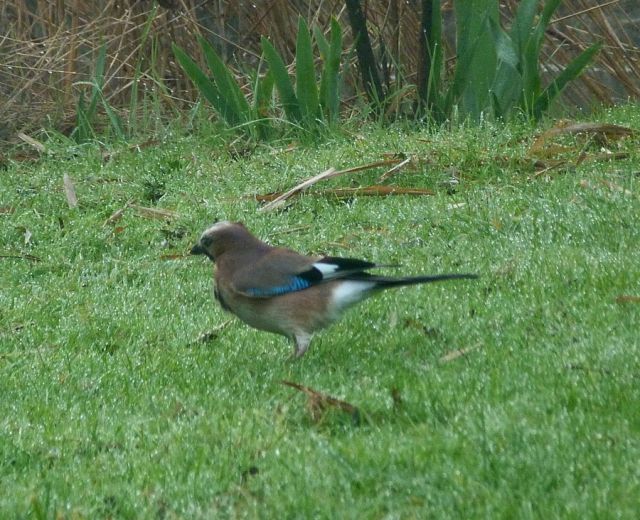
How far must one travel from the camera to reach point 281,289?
509cm

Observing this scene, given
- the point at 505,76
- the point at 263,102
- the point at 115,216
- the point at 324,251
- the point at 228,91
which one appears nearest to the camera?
the point at 324,251

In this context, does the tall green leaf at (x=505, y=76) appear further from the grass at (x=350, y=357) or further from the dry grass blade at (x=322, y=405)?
the dry grass blade at (x=322, y=405)

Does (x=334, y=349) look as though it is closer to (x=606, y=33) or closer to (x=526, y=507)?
(x=526, y=507)

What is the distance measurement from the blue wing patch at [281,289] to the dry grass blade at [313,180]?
2648 millimetres

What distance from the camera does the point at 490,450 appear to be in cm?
346

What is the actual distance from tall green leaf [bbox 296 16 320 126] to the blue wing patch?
4605mm

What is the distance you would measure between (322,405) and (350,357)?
818mm

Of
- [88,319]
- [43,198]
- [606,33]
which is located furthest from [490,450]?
[606,33]

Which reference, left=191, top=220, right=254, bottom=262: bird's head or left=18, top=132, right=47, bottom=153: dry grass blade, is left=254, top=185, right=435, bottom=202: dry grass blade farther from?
left=18, top=132, right=47, bottom=153: dry grass blade

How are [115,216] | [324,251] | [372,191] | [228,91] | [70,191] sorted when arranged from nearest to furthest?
[324,251] < [372,191] < [115,216] < [70,191] < [228,91]

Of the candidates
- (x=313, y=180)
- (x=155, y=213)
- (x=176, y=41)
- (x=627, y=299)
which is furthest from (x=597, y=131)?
(x=176, y=41)

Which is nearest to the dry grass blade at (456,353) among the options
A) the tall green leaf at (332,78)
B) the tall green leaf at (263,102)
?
the tall green leaf at (332,78)

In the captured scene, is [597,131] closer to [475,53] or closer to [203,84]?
[475,53]

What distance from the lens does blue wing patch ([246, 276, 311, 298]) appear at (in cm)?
505
